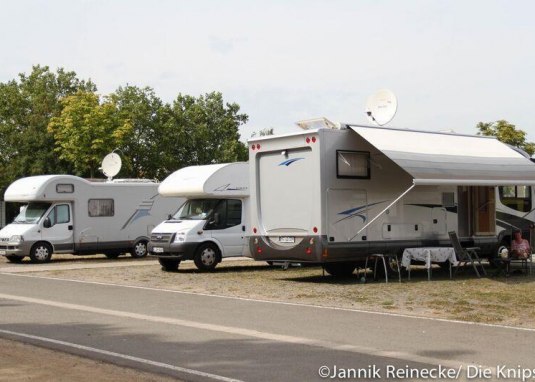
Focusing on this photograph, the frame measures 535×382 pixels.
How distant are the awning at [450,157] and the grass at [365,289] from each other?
2191mm

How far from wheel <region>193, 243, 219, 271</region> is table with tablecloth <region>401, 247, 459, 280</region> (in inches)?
223

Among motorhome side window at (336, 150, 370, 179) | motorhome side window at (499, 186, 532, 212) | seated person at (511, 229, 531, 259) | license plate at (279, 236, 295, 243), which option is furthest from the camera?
motorhome side window at (499, 186, 532, 212)

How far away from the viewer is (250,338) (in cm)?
970

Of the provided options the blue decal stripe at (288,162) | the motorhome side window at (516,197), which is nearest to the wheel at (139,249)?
the blue decal stripe at (288,162)

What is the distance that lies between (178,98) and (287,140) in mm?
37079

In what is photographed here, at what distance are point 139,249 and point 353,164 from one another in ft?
42.5

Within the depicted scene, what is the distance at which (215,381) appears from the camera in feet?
23.9

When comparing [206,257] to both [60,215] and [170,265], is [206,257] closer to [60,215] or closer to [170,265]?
[170,265]

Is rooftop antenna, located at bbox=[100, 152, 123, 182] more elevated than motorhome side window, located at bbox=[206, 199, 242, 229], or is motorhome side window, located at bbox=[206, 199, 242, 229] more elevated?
rooftop antenna, located at bbox=[100, 152, 123, 182]

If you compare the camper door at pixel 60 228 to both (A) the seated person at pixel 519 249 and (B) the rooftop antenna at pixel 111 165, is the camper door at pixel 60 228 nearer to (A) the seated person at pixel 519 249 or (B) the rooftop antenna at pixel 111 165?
(B) the rooftop antenna at pixel 111 165

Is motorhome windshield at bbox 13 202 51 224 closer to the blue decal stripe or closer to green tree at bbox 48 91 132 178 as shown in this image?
the blue decal stripe

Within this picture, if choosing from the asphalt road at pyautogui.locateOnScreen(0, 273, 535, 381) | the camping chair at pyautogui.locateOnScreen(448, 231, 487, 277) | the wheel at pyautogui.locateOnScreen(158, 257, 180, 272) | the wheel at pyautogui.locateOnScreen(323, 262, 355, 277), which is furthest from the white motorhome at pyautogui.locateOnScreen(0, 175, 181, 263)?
the camping chair at pyautogui.locateOnScreen(448, 231, 487, 277)

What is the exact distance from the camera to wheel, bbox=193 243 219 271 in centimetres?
2048

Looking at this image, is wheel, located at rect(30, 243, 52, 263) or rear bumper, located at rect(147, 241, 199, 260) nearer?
rear bumper, located at rect(147, 241, 199, 260)
